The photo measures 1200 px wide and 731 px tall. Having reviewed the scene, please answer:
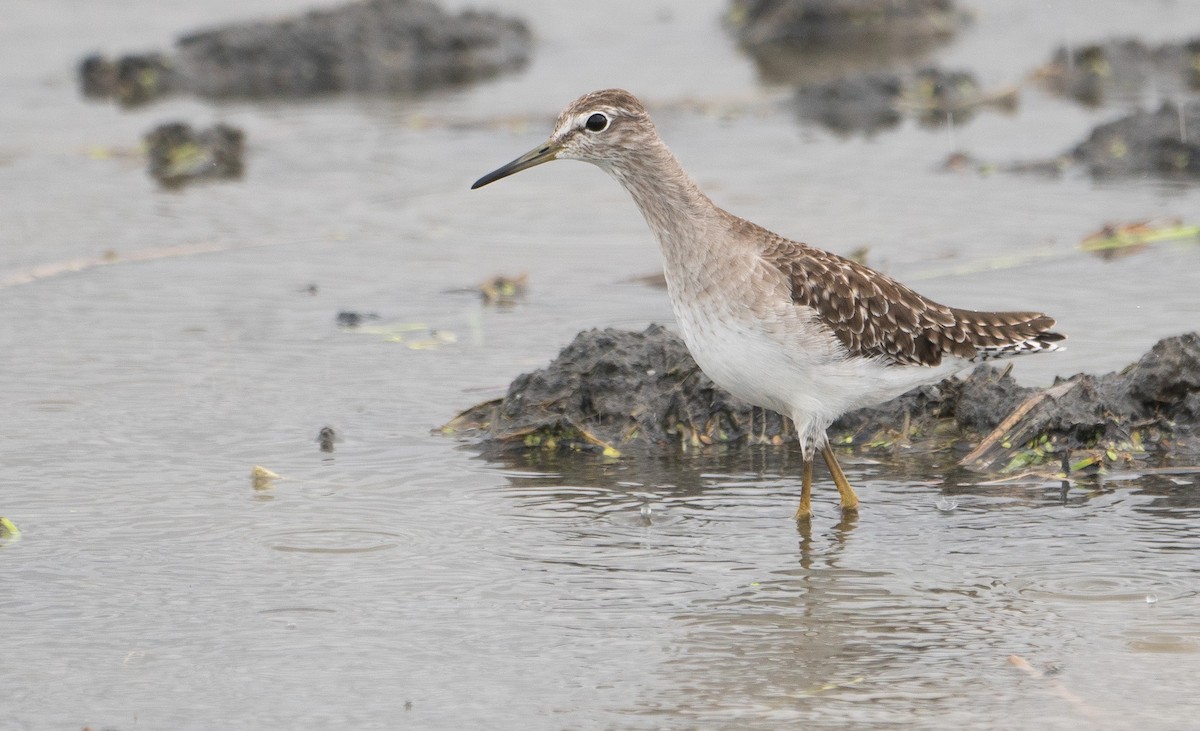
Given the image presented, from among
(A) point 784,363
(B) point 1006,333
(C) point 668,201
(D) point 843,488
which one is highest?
(C) point 668,201

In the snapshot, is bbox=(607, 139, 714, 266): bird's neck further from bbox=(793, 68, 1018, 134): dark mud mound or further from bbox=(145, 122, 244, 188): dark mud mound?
bbox=(793, 68, 1018, 134): dark mud mound

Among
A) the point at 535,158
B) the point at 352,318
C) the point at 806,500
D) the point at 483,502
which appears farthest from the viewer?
the point at 352,318

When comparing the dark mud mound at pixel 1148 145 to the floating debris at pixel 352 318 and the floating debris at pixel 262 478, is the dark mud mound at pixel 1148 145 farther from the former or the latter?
the floating debris at pixel 262 478

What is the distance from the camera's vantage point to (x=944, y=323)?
27.9 feet

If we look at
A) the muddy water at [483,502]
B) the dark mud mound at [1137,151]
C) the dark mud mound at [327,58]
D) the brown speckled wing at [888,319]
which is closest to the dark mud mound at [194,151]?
the muddy water at [483,502]

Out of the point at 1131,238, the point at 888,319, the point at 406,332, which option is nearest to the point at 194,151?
the point at 406,332

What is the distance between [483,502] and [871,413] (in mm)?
2282

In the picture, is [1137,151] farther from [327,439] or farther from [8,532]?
[8,532]

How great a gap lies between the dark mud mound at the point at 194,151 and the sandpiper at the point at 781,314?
296 inches

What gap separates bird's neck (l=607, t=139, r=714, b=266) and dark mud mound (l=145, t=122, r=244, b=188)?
7.72 m

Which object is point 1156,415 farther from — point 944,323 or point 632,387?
point 632,387

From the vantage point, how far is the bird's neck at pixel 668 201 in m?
8.20

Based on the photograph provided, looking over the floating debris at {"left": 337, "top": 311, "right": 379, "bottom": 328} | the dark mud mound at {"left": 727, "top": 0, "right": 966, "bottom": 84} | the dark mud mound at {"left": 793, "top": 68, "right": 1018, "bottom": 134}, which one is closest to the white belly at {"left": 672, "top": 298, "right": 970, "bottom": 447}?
→ the floating debris at {"left": 337, "top": 311, "right": 379, "bottom": 328}

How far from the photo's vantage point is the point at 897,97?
17781mm
